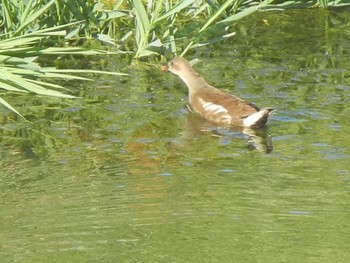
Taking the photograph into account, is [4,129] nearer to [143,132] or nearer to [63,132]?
[63,132]

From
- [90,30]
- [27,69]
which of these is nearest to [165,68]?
[90,30]

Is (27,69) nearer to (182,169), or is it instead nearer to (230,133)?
(230,133)

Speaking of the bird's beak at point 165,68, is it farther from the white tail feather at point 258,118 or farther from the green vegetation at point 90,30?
the white tail feather at point 258,118

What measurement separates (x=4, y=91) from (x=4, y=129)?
83 cm

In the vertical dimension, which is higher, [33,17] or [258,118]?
[33,17]

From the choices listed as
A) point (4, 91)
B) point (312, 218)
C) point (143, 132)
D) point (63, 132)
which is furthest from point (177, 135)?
point (312, 218)

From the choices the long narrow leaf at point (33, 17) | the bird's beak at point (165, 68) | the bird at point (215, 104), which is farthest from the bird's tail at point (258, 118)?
the long narrow leaf at point (33, 17)

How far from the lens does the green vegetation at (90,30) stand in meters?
9.06

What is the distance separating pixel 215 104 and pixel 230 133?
0.43 metres

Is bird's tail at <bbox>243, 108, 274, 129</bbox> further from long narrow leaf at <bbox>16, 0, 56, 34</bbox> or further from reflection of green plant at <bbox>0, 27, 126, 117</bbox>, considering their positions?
long narrow leaf at <bbox>16, 0, 56, 34</bbox>

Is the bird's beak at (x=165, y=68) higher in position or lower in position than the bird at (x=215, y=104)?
higher

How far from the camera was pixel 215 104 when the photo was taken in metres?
9.06

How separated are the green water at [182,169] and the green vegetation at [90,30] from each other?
0.21 m

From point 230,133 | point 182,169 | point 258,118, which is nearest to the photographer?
point 182,169
